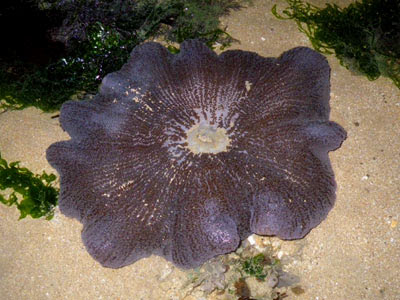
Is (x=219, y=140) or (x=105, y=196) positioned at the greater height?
(x=219, y=140)

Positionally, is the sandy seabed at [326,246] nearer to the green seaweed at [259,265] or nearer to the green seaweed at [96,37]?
the green seaweed at [259,265]

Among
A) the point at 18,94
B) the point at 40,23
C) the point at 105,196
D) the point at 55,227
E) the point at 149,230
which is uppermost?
the point at 40,23

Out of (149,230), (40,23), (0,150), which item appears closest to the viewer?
(149,230)

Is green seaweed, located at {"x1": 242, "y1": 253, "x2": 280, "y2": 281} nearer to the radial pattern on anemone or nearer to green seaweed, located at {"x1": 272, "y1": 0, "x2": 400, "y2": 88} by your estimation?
the radial pattern on anemone

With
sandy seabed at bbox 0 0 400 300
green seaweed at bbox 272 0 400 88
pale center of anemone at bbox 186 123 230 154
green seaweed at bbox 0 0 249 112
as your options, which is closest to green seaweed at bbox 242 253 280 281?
sandy seabed at bbox 0 0 400 300

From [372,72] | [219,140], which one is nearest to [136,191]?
[219,140]

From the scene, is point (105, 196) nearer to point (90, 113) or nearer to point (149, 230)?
point (149, 230)
